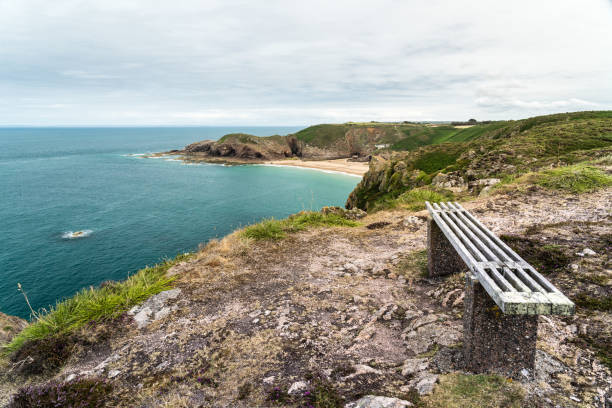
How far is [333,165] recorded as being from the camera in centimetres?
8075

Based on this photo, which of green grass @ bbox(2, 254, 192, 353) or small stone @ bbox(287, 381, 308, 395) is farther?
green grass @ bbox(2, 254, 192, 353)

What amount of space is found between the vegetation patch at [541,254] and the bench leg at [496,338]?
9.39ft

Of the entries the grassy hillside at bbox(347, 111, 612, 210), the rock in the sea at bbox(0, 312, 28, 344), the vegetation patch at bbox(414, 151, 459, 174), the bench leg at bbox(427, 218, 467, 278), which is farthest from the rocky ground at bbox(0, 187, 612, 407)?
the vegetation patch at bbox(414, 151, 459, 174)

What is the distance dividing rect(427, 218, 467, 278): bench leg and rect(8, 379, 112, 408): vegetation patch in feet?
20.9

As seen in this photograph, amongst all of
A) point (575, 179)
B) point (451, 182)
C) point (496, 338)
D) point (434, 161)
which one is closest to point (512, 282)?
point (496, 338)

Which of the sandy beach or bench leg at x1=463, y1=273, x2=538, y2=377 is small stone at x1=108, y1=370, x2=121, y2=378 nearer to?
bench leg at x1=463, y1=273, x2=538, y2=377

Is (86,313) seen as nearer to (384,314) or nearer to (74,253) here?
(384,314)

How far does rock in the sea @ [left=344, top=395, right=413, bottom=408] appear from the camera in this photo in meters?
2.91

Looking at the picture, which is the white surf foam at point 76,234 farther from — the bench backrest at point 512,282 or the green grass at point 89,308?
the bench backrest at point 512,282

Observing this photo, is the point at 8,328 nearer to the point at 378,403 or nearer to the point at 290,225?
the point at 290,225

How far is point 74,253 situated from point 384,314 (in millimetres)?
30640

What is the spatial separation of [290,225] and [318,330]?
20.7 feet

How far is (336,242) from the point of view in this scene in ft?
31.6

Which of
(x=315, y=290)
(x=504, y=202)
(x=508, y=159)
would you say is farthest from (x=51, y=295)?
(x=508, y=159)
